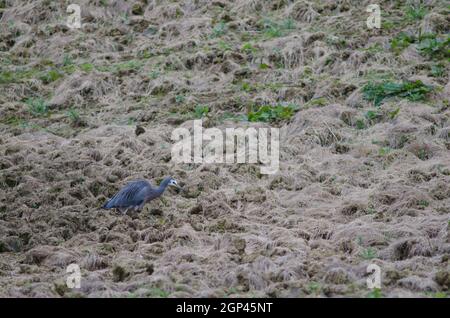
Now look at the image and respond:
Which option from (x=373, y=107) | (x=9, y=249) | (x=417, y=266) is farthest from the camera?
(x=373, y=107)

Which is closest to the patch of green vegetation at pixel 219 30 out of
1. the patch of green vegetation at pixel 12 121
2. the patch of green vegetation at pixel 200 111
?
the patch of green vegetation at pixel 200 111

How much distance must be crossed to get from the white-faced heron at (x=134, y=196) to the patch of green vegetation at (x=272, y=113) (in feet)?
9.43

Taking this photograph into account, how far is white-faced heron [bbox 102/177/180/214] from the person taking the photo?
9.00 metres

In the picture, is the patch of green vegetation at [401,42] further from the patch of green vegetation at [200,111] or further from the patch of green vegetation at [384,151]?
the patch of green vegetation at [200,111]

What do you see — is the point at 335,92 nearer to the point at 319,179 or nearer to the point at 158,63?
the point at 319,179

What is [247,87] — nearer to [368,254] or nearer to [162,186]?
[162,186]

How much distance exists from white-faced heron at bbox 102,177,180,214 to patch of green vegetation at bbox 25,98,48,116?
397 centimetres

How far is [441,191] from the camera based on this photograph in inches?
352

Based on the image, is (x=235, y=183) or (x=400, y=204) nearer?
(x=400, y=204)

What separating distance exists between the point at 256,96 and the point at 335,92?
1298mm

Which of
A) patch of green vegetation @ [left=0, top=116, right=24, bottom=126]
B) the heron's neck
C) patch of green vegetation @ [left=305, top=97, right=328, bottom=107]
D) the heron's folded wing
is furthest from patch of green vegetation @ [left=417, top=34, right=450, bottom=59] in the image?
patch of green vegetation @ [left=0, top=116, right=24, bottom=126]

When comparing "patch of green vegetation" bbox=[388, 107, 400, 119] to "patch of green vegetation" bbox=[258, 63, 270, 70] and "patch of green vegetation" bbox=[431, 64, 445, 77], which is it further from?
"patch of green vegetation" bbox=[258, 63, 270, 70]
